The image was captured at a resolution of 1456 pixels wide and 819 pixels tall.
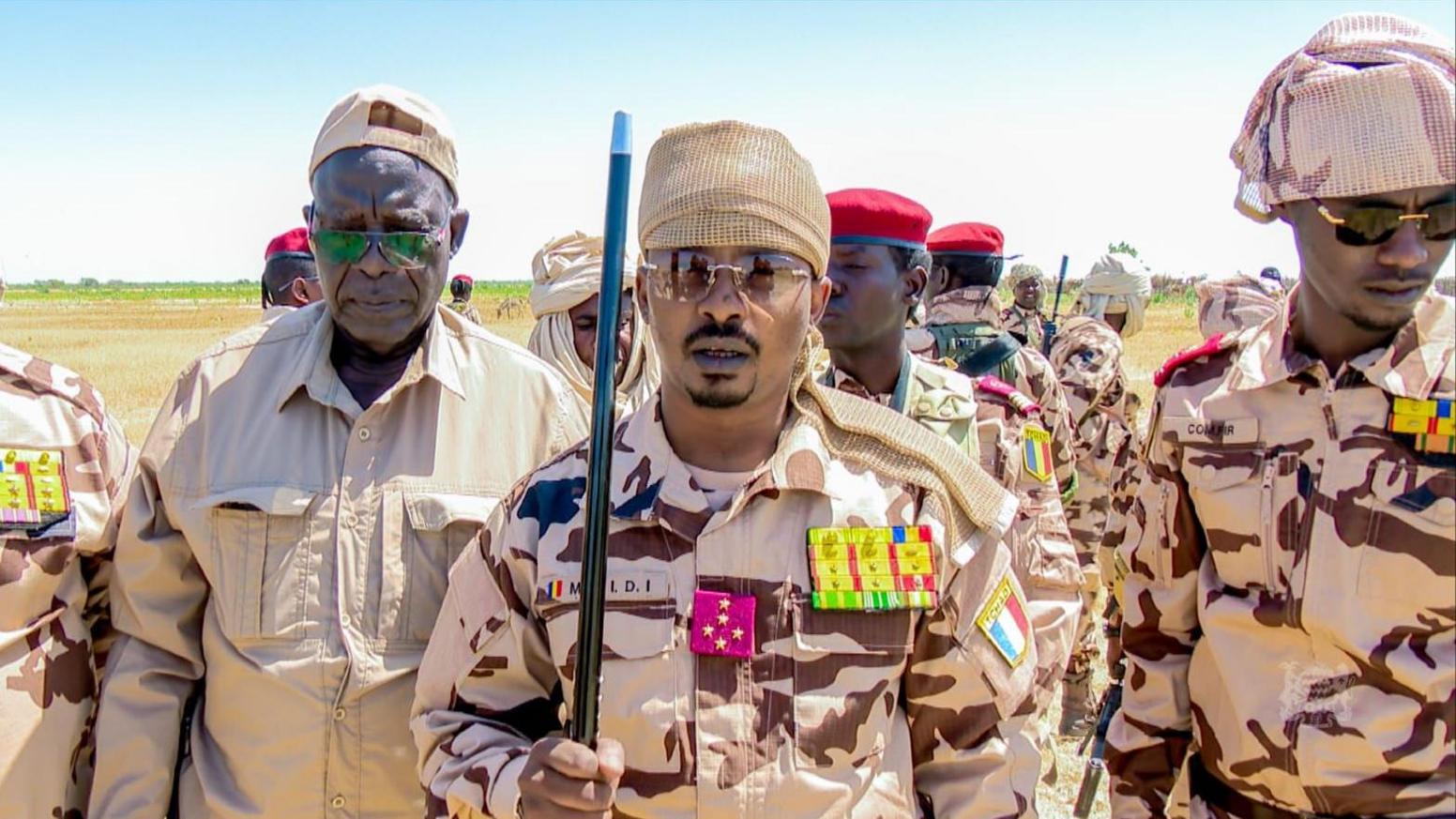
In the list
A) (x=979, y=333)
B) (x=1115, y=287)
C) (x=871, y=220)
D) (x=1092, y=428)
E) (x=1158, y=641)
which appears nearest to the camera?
(x=1158, y=641)

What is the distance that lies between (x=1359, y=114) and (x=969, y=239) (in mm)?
3838

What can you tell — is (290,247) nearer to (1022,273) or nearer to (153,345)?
(1022,273)

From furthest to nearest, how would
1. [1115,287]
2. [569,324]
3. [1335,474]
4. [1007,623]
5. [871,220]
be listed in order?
[1115,287] < [569,324] < [871,220] < [1335,474] < [1007,623]

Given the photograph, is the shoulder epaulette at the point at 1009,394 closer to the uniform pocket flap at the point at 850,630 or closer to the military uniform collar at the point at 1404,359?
the military uniform collar at the point at 1404,359

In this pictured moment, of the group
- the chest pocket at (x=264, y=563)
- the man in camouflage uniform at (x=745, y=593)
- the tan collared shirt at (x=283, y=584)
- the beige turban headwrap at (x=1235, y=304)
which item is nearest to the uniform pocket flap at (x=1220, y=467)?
the man in camouflage uniform at (x=745, y=593)

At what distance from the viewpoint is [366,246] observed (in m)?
2.42

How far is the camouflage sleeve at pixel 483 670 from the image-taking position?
2.03 meters

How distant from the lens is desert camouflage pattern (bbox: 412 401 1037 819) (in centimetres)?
194

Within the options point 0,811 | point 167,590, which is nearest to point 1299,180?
point 167,590

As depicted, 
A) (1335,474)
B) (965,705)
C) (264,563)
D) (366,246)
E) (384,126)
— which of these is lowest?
(965,705)

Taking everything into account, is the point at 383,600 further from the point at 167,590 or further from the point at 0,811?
A: the point at 0,811

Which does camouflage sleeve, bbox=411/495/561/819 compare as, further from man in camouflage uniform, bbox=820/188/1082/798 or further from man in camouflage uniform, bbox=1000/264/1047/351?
man in camouflage uniform, bbox=1000/264/1047/351

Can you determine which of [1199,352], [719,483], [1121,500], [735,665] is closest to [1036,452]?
[1121,500]

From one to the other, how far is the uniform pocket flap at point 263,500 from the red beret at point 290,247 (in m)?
3.91
